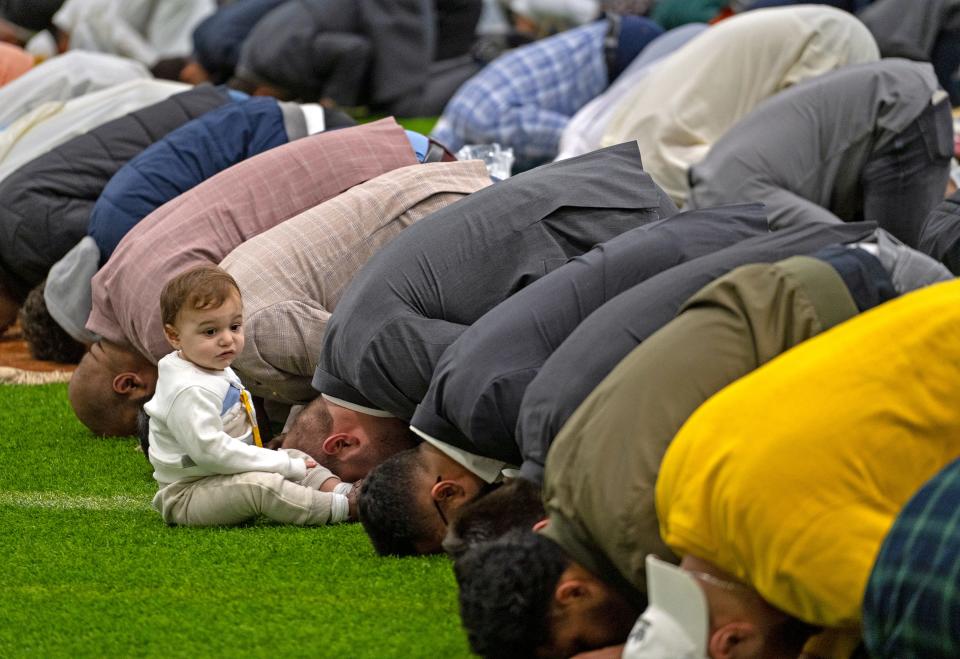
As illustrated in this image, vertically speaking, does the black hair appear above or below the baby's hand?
above

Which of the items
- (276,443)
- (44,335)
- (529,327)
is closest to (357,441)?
(276,443)

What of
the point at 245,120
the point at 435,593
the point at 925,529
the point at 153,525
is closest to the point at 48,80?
the point at 245,120

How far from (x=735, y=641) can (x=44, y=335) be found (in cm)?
328

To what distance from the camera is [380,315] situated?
3.24 m

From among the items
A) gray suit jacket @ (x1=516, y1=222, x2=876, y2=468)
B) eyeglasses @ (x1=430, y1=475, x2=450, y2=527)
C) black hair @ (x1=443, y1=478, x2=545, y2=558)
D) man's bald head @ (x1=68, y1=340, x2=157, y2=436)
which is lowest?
man's bald head @ (x1=68, y1=340, x2=157, y2=436)

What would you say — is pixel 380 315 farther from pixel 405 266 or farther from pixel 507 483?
pixel 507 483

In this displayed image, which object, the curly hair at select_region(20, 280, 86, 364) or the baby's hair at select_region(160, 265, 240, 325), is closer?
the baby's hair at select_region(160, 265, 240, 325)

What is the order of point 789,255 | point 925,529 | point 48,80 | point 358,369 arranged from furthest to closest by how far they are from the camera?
point 48,80
point 358,369
point 789,255
point 925,529

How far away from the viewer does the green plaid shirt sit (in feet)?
6.26

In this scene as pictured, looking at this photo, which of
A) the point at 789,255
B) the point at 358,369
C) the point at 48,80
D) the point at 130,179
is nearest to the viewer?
the point at 789,255

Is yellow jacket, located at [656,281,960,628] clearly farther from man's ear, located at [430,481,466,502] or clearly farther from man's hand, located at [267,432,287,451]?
man's hand, located at [267,432,287,451]

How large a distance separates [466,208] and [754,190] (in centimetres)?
161

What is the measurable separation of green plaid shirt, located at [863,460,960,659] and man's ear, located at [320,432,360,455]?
163cm

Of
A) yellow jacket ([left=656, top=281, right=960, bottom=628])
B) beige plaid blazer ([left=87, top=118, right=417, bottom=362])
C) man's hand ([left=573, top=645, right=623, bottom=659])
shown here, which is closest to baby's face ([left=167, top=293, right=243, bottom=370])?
beige plaid blazer ([left=87, top=118, right=417, bottom=362])
